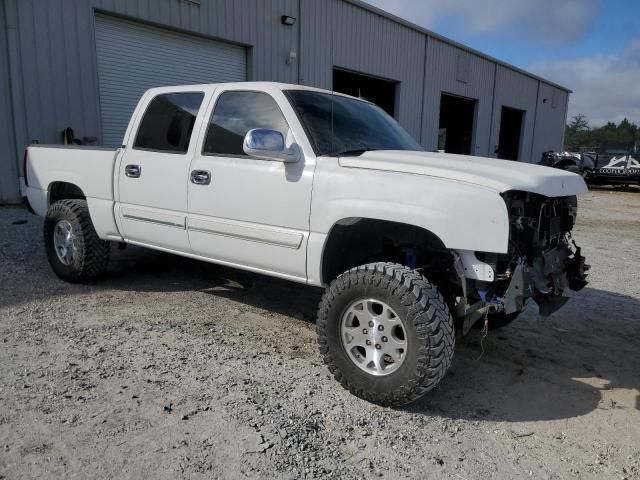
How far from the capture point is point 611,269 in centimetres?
699

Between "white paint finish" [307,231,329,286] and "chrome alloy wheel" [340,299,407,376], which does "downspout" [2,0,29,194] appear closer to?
"white paint finish" [307,231,329,286]

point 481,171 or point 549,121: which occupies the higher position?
point 549,121

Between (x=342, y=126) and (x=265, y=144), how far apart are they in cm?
82

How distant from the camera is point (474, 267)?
9.84ft

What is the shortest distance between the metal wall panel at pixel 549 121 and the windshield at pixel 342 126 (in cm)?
2782

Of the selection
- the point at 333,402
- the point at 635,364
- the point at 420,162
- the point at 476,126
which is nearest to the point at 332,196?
the point at 420,162

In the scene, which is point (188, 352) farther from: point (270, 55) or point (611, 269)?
point (270, 55)

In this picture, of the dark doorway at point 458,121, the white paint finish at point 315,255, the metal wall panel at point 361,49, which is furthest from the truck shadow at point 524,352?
the dark doorway at point 458,121

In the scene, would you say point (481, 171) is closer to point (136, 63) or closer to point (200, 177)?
point (200, 177)

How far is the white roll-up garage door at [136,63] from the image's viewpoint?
10.4 metres

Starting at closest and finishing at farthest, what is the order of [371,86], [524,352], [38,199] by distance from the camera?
1. [524,352]
2. [38,199]
3. [371,86]

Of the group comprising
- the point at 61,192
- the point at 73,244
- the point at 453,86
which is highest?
the point at 453,86

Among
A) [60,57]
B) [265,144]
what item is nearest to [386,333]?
[265,144]

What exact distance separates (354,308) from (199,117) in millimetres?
2184
